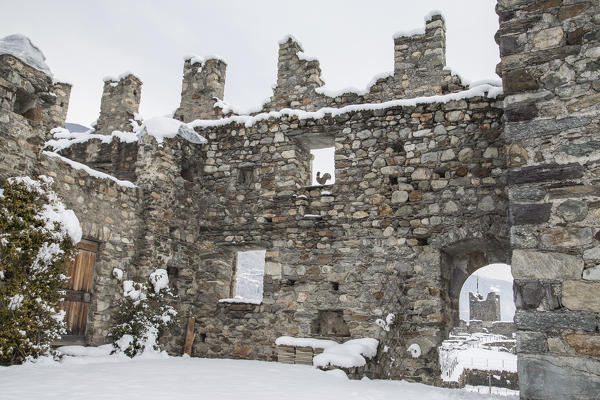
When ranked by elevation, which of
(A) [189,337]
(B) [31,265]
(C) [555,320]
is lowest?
(A) [189,337]

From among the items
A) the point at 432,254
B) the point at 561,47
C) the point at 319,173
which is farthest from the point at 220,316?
the point at 561,47

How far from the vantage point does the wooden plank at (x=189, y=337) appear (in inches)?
318

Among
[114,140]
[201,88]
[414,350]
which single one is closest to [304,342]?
[414,350]

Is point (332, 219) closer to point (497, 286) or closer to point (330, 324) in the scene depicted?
point (330, 324)

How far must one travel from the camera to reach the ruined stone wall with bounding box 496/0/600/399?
378 centimetres

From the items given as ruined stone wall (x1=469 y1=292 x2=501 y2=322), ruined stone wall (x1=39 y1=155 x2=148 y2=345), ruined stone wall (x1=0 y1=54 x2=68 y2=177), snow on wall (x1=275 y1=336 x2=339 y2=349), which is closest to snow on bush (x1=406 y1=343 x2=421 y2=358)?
snow on wall (x1=275 y1=336 x2=339 y2=349)

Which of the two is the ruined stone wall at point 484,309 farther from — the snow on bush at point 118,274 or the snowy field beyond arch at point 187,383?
the snow on bush at point 118,274

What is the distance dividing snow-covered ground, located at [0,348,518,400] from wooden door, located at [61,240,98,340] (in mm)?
403

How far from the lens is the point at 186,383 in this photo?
475 centimetres

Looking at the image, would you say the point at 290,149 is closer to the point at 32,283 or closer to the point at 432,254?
the point at 432,254

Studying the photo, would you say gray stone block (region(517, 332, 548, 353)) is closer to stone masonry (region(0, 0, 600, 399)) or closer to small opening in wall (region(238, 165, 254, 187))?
stone masonry (region(0, 0, 600, 399))

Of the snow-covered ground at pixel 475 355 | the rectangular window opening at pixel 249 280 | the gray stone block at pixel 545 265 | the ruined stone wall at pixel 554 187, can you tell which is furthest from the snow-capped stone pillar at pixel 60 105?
the rectangular window opening at pixel 249 280

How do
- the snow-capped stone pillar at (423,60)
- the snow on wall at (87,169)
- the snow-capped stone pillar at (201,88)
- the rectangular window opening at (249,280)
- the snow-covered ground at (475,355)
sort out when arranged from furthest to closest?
the rectangular window opening at (249,280), the snow-covered ground at (475,355), the snow-capped stone pillar at (201,88), the snow-capped stone pillar at (423,60), the snow on wall at (87,169)

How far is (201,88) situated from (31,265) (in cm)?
566
